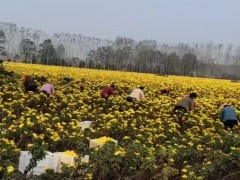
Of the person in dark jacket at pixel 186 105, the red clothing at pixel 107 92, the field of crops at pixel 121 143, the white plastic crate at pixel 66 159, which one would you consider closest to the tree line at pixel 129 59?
the red clothing at pixel 107 92

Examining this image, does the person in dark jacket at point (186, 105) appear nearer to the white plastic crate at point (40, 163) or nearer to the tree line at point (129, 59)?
the white plastic crate at point (40, 163)

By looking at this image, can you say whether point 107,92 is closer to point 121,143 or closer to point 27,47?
point 121,143

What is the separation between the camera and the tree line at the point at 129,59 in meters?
62.8

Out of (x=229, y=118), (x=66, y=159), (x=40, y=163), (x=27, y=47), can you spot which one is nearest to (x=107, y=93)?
(x=229, y=118)

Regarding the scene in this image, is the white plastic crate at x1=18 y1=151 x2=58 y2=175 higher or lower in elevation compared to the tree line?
lower

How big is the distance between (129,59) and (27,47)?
16.0 metres

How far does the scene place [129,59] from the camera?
71375 millimetres

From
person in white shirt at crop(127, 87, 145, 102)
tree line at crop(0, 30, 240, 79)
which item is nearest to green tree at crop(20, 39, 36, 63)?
tree line at crop(0, 30, 240, 79)

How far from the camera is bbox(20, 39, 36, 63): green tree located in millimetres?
64750

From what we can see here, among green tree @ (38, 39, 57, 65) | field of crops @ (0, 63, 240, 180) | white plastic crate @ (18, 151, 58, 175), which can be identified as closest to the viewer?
field of crops @ (0, 63, 240, 180)

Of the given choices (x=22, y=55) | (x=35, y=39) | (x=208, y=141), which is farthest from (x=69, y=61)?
(x=208, y=141)

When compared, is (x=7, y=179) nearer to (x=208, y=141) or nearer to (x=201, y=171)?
(x=201, y=171)

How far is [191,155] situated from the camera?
7.73 metres

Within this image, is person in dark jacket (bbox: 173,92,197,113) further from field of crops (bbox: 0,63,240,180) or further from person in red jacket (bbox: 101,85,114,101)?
person in red jacket (bbox: 101,85,114,101)
